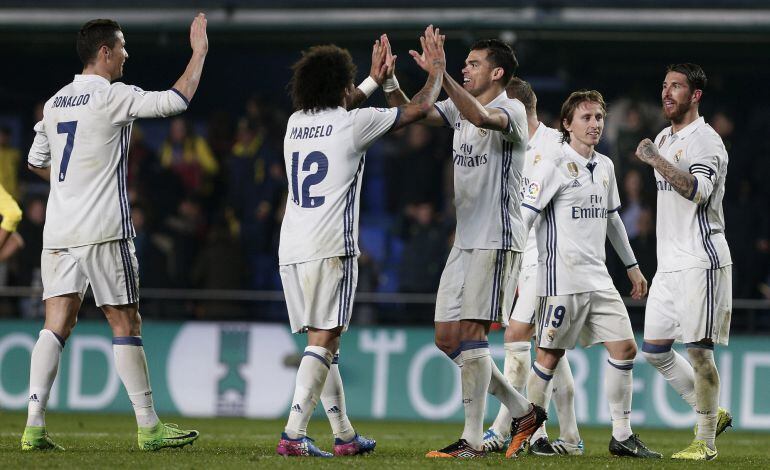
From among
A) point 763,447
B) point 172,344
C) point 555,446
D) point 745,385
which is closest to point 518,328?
point 555,446

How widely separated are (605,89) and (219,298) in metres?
6.55

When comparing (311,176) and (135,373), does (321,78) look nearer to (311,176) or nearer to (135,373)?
(311,176)

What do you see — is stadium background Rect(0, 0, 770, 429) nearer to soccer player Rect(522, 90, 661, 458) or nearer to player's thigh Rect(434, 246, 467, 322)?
soccer player Rect(522, 90, 661, 458)

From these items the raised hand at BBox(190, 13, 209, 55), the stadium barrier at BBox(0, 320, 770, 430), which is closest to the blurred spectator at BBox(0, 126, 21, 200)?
the stadium barrier at BBox(0, 320, 770, 430)

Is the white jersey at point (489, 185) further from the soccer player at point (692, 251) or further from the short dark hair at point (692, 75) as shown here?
the short dark hair at point (692, 75)

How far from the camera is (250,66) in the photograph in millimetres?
19250

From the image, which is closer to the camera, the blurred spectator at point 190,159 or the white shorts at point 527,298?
the white shorts at point 527,298

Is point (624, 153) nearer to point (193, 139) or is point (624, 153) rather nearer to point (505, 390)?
point (193, 139)

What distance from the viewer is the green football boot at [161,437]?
805cm

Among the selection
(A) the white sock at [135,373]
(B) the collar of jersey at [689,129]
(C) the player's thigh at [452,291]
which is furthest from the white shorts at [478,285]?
(A) the white sock at [135,373]

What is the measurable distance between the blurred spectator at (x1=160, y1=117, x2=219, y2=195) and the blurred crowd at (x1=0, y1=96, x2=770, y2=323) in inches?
0.7

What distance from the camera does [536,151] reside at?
368 inches

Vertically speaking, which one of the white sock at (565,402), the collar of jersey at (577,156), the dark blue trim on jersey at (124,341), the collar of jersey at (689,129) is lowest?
the white sock at (565,402)

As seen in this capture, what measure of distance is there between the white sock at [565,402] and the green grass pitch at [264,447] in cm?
26
